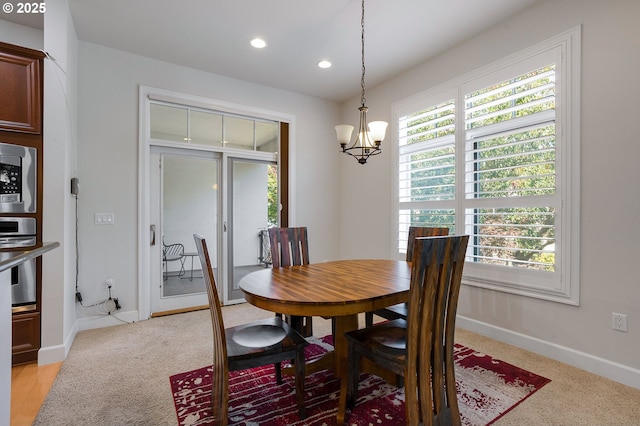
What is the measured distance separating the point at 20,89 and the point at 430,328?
11.4 feet

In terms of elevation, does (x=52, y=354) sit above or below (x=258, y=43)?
below

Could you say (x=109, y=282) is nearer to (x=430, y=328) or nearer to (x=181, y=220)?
(x=181, y=220)

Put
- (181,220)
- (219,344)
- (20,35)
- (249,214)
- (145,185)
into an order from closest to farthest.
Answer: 1. (219,344)
2. (20,35)
3. (145,185)
4. (181,220)
5. (249,214)

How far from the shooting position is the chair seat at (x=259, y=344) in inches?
65.3

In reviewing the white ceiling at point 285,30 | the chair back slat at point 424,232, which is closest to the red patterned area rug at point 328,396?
the chair back slat at point 424,232

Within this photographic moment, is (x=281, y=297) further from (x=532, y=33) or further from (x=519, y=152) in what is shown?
(x=532, y=33)

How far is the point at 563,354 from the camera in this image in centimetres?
255

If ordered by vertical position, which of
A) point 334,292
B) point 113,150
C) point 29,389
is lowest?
point 29,389

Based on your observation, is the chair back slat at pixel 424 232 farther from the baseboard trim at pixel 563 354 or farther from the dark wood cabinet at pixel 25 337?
the dark wood cabinet at pixel 25 337

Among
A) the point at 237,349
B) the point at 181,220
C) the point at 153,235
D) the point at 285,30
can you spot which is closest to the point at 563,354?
the point at 237,349

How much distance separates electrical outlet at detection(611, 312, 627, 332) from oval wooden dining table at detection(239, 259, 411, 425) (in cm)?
147

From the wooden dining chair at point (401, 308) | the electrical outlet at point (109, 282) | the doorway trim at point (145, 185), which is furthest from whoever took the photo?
the doorway trim at point (145, 185)

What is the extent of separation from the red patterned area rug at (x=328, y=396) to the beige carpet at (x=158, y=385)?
87mm

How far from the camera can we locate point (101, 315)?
11.0 feet
